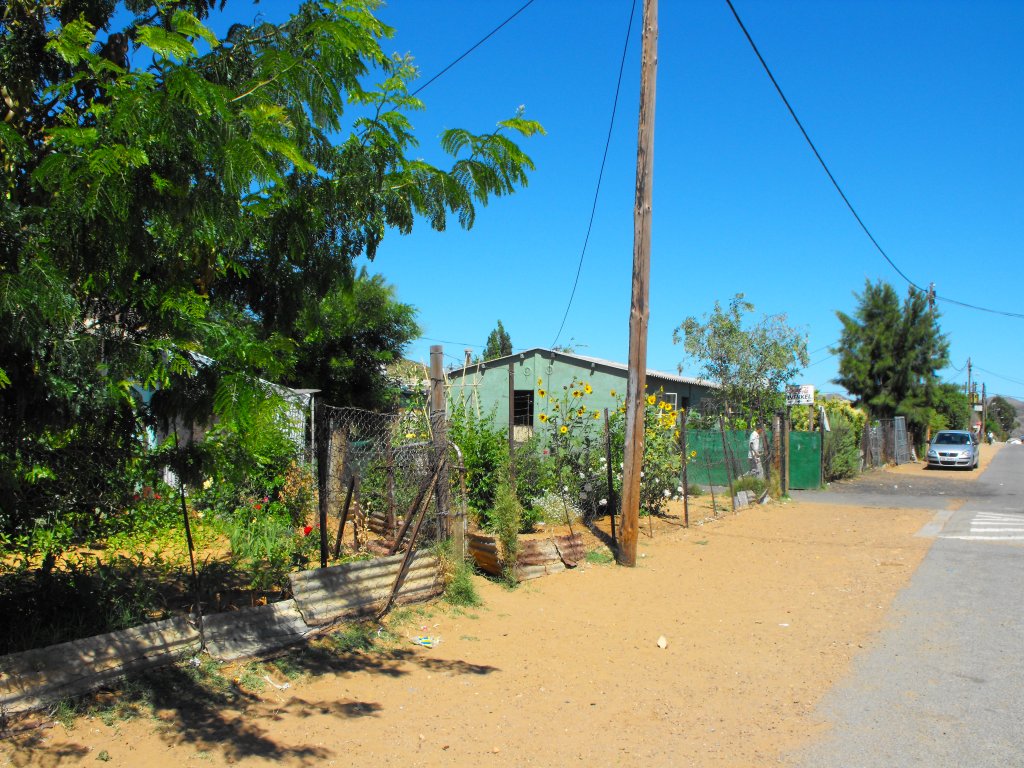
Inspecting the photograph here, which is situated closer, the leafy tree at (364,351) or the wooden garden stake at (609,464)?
the wooden garden stake at (609,464)

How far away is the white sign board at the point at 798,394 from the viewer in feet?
78.7

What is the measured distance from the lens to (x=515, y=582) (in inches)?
324

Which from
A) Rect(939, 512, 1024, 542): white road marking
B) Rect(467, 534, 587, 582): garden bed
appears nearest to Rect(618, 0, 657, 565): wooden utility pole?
Rect(467, 534, 587, 582): garden bed

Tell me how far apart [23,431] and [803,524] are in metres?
12.9

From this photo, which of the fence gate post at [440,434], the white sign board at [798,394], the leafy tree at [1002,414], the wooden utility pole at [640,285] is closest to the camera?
the fence gate post at [440,434]

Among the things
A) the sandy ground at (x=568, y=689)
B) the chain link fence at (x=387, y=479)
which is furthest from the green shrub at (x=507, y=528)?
the chain link fence at (x=387, y=479)

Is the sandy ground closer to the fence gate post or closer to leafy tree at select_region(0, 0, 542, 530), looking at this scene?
the fence gate post

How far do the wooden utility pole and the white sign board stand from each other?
1554 cm

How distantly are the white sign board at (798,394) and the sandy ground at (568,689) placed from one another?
15187mm

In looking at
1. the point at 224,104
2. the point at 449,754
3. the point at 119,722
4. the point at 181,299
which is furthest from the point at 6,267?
the point at 449,754

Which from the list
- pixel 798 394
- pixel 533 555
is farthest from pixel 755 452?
pixel 533 555

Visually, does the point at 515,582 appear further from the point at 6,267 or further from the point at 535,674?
the point at 6,267

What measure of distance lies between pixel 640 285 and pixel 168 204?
687 centimetres

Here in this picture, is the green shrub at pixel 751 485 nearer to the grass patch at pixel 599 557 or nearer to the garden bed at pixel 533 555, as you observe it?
the grass patch at pixel 599 557
